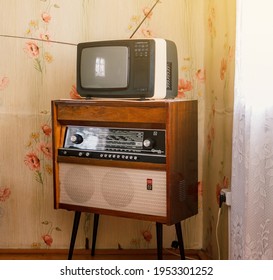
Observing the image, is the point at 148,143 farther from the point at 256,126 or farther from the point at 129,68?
the point at 256,126

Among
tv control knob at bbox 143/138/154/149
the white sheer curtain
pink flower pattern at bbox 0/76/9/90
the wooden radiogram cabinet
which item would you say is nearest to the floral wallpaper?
pink flower pattern at bbox 0/76/9/90

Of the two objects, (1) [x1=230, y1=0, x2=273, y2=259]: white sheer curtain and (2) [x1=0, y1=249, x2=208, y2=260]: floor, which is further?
(2) [x1=0, y1=249, x2=208, y2=260]: floor

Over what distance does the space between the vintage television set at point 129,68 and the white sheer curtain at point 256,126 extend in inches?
18.5

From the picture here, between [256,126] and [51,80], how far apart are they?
1308 mm

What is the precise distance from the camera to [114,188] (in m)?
2.07

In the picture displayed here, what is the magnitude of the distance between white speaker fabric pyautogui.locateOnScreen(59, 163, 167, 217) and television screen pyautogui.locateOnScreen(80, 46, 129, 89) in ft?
1.11

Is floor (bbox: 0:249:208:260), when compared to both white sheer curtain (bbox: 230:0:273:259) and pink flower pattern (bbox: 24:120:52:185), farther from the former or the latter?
white sheer curtain (bbox: 230:0:273:259)

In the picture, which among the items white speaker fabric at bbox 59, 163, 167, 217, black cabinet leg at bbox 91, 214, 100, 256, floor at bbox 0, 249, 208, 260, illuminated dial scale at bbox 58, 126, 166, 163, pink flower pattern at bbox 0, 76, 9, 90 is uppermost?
pink flower pattern at bbox 0, 76, 9, 90

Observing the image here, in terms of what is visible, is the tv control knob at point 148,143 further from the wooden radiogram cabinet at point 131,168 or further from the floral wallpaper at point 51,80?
the floral wallpaper at point 51,80

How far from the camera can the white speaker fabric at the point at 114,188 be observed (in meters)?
1.98

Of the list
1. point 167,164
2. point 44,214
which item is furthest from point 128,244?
point 167,164

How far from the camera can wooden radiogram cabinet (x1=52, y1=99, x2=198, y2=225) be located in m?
1.96
